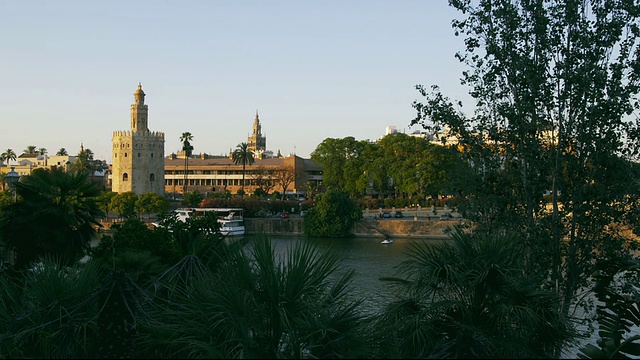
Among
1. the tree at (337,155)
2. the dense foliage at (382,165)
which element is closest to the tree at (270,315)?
the dense foliage at (382,165)

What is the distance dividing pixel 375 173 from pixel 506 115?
2300 inches

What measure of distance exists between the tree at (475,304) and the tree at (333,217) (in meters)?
47.2

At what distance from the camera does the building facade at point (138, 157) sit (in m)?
82.9

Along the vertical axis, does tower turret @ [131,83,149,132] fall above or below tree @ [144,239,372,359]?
above

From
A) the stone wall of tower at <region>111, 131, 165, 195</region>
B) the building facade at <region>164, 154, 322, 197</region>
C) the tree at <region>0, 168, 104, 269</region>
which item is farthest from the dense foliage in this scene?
the tree at <region>0, 168, 104, 269</region>

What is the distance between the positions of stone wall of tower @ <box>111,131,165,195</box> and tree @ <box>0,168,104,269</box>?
64541 mm

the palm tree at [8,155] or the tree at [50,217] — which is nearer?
the tree at [50,217]

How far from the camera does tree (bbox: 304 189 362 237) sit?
56.3 metres

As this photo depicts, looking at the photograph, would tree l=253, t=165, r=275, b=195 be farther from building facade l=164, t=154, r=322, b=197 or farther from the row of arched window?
the row of arched window

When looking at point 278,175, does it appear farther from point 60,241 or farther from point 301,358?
point 301,358

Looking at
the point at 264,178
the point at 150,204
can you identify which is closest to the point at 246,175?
the point at 264,178

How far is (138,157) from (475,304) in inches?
3091

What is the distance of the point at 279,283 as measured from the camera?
6992mm

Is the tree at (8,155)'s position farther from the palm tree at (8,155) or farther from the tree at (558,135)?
the tree at (558,135)
